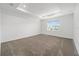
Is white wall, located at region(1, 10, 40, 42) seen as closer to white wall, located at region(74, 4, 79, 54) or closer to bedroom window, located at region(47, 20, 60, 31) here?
bedroom window, located at region(47, 20, 60, 31)


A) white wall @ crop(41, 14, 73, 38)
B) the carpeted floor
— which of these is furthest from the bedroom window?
the carpeted floor

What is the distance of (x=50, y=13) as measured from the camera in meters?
1.43

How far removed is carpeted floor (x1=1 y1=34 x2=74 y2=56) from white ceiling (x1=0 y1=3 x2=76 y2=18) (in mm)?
368

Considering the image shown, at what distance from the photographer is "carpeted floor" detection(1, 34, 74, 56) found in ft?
4.52

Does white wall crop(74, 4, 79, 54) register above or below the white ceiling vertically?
below

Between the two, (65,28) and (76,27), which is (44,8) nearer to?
(65,28)

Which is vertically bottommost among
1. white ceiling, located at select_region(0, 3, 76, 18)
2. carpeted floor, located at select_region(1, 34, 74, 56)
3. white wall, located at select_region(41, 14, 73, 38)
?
carpeted floor, located at select_region(1, 34, 74, 56)

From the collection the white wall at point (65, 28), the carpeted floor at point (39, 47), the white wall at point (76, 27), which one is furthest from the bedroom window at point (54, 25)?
the white wall at point (76, 27)

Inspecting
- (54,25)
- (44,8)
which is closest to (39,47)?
(54,25)

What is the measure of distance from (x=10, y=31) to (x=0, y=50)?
0.31 metres

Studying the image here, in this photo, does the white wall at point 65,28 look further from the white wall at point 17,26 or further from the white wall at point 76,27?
the white wall at point 17,26

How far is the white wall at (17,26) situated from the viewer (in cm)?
137

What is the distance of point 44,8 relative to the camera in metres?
1.41

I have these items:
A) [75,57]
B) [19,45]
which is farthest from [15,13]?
[75,57]
